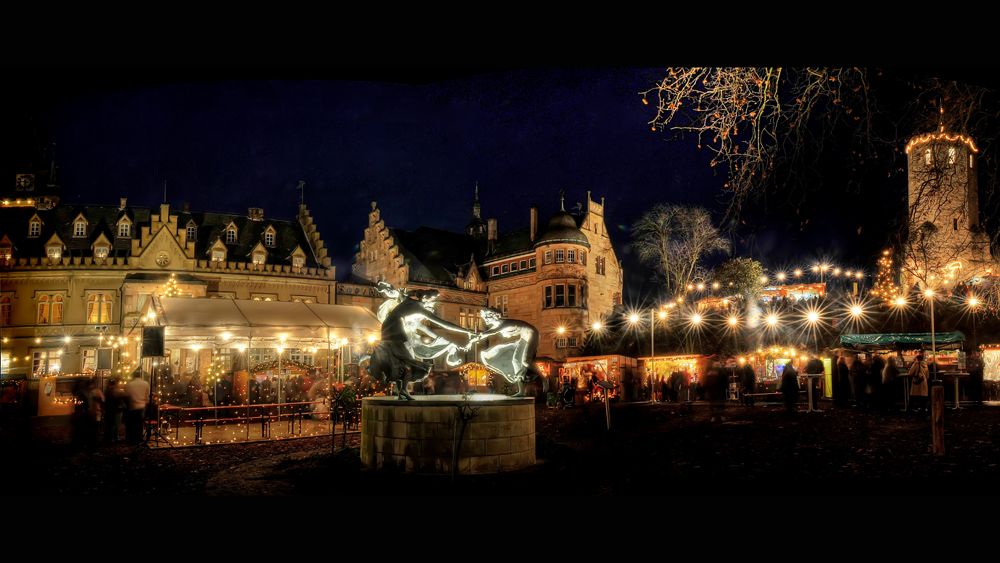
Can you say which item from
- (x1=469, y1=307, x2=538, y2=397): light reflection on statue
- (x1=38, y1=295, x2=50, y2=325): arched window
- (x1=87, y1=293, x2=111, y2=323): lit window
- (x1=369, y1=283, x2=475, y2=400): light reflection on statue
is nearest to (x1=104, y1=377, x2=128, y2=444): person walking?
(x1=369, y1=283, x2=475, y2=400): light reflection on statue

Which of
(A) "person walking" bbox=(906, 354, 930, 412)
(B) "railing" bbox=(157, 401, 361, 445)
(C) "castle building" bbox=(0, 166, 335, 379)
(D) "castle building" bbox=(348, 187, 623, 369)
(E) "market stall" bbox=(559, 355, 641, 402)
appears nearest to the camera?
(B) "railing" bbox=(157, 401, 361, 445)

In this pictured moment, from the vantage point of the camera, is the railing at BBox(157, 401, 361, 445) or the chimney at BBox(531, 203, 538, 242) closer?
the railing at BBox(157, 401, 361, 445)

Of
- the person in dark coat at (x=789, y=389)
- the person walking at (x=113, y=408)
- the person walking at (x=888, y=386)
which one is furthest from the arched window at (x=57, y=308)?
the person walking at (x=888, y=386)

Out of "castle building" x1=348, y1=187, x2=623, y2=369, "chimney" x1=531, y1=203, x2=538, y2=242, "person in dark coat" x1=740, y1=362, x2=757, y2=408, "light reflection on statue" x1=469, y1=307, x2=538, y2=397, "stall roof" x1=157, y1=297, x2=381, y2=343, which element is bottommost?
"person in dark coat" x1=740, y1=362, x2=757, y2=408

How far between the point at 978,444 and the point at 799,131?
234 inches

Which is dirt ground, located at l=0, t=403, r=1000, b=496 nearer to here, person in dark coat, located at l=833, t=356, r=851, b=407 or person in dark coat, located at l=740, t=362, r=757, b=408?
person in dark coat, located at l=833, t=356, r=851, b=407

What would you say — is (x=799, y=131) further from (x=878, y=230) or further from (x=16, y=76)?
(x=16, y=76)

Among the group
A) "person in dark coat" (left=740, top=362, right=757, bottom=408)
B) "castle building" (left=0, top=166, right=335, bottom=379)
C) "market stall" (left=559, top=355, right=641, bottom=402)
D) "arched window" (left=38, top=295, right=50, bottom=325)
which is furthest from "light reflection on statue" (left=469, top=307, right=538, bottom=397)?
"arched window" (left=38, top=295, right=50, bottom=325)

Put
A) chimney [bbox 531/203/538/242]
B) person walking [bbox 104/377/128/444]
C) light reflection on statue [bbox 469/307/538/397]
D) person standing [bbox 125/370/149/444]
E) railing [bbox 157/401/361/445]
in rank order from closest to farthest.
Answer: light reflection on statue [bbox 469/307/538/397] → person standing [bbox 125/370/149/444] → person walking [bbox 104/377/128/444] → railing [bbox 157/401/361/445] → chimney [bbox 531/203/538/242]

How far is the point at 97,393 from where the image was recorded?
12.3 m

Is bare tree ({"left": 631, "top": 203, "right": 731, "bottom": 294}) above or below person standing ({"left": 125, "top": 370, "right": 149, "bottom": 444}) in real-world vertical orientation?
above

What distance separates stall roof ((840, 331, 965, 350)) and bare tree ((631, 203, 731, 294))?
37.6 ft

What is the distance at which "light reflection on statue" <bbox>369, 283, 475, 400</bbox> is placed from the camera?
8094mm

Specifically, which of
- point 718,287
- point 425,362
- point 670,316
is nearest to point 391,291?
point 425,362
